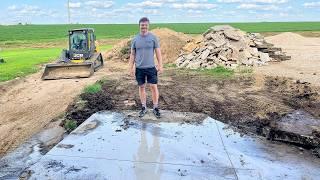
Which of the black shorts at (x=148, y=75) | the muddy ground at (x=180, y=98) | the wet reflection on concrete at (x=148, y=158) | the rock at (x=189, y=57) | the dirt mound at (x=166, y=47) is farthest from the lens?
the dirt mound at (x=166, y=47)

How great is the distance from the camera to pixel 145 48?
9.02 meters

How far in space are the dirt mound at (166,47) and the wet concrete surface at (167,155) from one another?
1554 cm

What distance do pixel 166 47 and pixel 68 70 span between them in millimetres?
7588

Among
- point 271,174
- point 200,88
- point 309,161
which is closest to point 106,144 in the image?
point 271,174

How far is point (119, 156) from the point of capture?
22.6 feet

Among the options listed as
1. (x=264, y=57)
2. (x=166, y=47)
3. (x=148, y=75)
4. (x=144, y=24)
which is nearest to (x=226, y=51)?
(x=264, y=57)

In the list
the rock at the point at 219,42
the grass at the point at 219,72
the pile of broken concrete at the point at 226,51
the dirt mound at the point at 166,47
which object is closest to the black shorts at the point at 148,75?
the grass at the point at 219,72

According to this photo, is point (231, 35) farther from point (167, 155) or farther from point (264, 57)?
point (167, 155)

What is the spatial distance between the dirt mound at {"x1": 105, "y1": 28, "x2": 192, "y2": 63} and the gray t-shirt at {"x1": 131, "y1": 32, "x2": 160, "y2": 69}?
14594 millimetres

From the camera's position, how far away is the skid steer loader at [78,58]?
62.0 feet

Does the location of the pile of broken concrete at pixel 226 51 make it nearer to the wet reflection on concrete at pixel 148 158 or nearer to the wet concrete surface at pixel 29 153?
the wet concrete surface at pixel 29 153

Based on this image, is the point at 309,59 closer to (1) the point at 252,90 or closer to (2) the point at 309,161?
(1) the point at 252,90

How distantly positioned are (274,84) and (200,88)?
8.55 feet

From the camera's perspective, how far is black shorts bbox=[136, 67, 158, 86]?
9.22m
